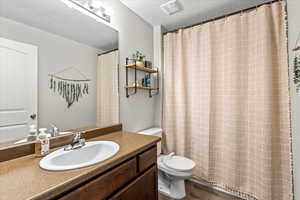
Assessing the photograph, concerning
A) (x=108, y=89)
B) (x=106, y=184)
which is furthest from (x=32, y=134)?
(x=108, y=89)

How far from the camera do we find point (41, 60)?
97 centimetres

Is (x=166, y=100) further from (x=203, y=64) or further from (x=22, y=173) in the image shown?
(x=22, y=173)

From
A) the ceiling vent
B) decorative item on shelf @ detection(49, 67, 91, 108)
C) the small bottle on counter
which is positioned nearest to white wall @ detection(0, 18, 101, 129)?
decorative item on shelf @ detection(49, 67, 91, 108)

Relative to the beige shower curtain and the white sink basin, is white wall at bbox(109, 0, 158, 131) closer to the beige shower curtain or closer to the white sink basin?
the beige shower curtain

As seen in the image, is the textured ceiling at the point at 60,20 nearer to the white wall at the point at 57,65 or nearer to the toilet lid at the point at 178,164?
the white wall at the point at 57,65

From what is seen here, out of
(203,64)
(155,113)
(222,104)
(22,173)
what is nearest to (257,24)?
(203,64)

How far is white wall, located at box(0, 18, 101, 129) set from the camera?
2.96 feet

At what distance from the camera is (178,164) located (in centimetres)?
162

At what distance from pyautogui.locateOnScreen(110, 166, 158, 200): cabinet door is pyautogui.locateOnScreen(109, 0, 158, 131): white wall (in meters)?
0.72

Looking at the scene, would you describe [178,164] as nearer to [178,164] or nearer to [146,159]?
[178,164]

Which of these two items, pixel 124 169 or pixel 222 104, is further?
pixel 222 104

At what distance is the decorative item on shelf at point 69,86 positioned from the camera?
1058 mm

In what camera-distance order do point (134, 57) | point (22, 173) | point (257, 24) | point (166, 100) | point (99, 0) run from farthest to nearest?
point (166, 100) → point (134, 57) → point (257, 24) → point (99, 0) → point (22, 173)

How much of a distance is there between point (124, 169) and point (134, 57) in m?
1.39
